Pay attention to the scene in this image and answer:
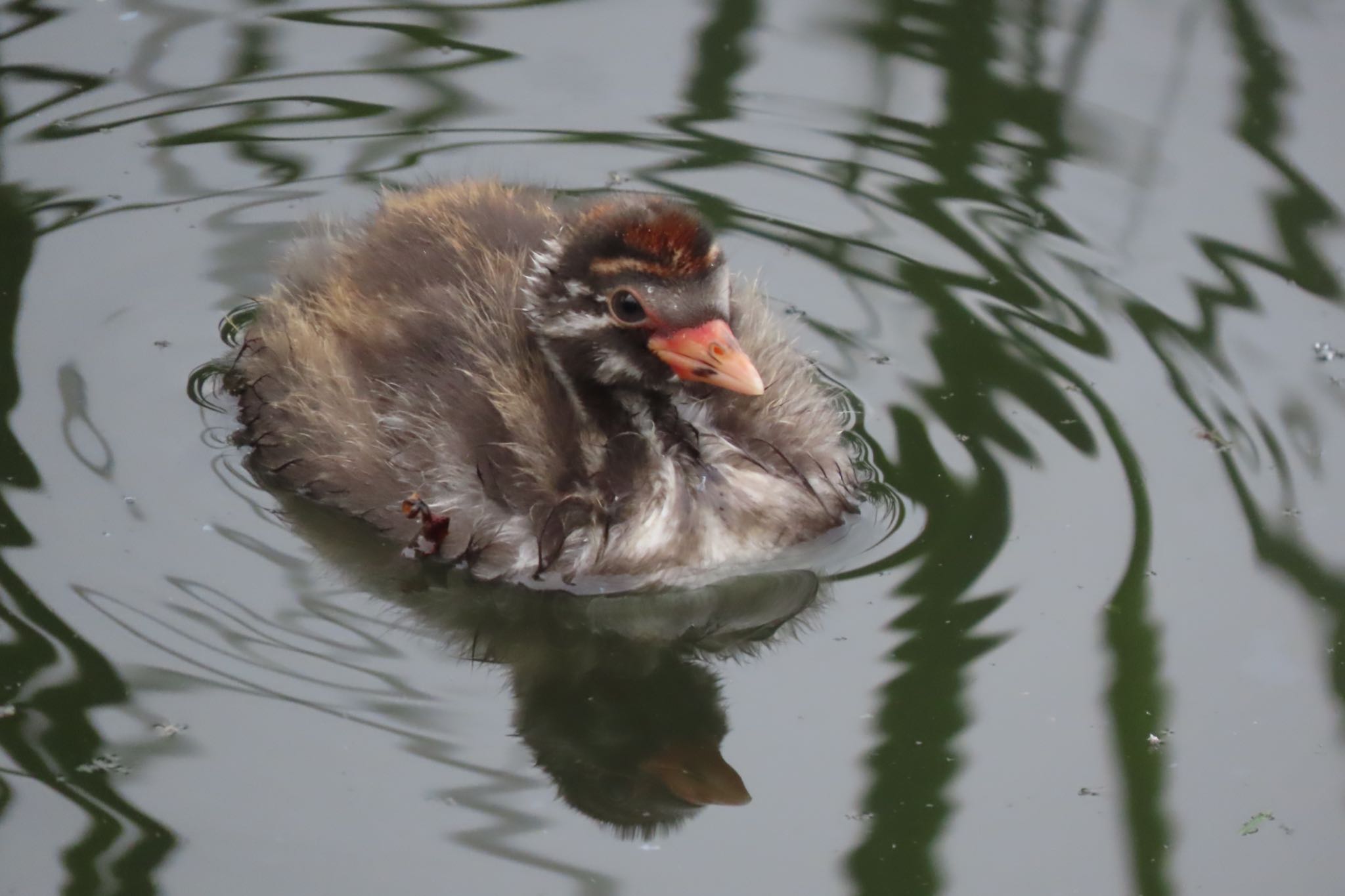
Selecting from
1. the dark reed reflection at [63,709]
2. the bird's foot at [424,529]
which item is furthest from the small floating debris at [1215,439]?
the dark reed reflection at [63,709]

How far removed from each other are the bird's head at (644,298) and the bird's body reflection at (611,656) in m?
0.66

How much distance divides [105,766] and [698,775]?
148 cm

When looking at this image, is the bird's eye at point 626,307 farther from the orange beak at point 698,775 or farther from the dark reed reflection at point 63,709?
the dark reed reflection at point 63,709

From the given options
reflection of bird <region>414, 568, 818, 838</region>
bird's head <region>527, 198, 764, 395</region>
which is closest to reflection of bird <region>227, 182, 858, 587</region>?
bird's head <region>527, 198, 764, 395</region>

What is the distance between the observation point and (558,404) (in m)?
6.00

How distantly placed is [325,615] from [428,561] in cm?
43

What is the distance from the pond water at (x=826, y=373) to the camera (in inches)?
199

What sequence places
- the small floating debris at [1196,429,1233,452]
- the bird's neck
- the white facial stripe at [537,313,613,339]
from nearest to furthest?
the white facial stripe at [537,313,613,339]
the bird's neck
the small floating debris at [1196,429,1233,452]

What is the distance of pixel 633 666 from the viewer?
5730mm

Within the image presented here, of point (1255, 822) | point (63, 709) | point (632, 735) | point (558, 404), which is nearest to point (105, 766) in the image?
point (63, 709)

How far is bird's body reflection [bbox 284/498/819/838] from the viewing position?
519 centimetres

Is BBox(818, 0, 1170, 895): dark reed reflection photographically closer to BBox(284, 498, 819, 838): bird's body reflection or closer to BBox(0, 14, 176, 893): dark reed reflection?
BBox(284, 498, 819, 838): bird's body reflection

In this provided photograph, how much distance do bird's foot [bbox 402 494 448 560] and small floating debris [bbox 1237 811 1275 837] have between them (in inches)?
92.0

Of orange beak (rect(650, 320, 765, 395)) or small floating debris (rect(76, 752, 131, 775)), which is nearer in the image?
small floating debris (rect(76, 752, 131, 775))
